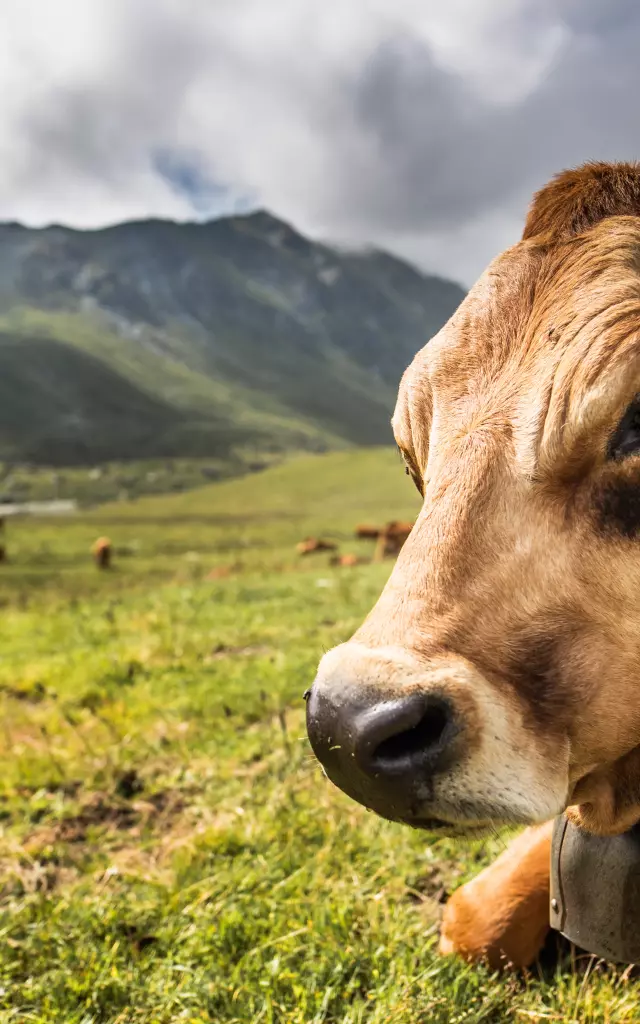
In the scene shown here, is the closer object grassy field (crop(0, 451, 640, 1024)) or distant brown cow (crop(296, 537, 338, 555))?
grassy field (crop(0, 451, 640, 1024))

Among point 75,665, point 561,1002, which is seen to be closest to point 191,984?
point 561,1002

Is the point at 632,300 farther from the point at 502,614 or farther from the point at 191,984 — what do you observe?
the point at 191,984

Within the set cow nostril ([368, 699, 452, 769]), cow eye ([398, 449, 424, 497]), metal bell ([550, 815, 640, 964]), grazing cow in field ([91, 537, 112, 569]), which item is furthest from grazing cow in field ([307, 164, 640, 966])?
grazing cow in field ([91, 537, 112, 569])

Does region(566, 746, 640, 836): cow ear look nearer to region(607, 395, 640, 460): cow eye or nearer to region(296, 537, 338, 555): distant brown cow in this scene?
region(607, 395, 640, 460): cow eye

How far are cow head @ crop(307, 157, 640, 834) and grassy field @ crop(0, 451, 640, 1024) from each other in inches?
37.8

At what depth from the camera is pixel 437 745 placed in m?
2.08

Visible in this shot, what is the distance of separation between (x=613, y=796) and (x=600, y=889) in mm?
513

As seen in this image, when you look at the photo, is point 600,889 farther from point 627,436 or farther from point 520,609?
point 627,436

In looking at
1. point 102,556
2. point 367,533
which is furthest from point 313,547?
point 102,556

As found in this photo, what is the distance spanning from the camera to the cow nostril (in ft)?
6.75

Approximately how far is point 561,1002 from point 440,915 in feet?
2.77

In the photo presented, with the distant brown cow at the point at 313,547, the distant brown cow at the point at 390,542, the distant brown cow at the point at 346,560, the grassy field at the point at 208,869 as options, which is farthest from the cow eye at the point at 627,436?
the distant brown cow at the point at 313,547

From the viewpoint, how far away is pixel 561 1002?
127 inches

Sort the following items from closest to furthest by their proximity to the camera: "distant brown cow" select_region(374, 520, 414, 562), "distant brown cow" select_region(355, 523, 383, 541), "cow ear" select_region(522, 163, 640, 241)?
"cow ear" select_region(522, 163, 640, 241) → "distant brown cow" select_region(374, 520, 414, 562) → "distant brown cow" select_region(355, 523, 383, 541)
